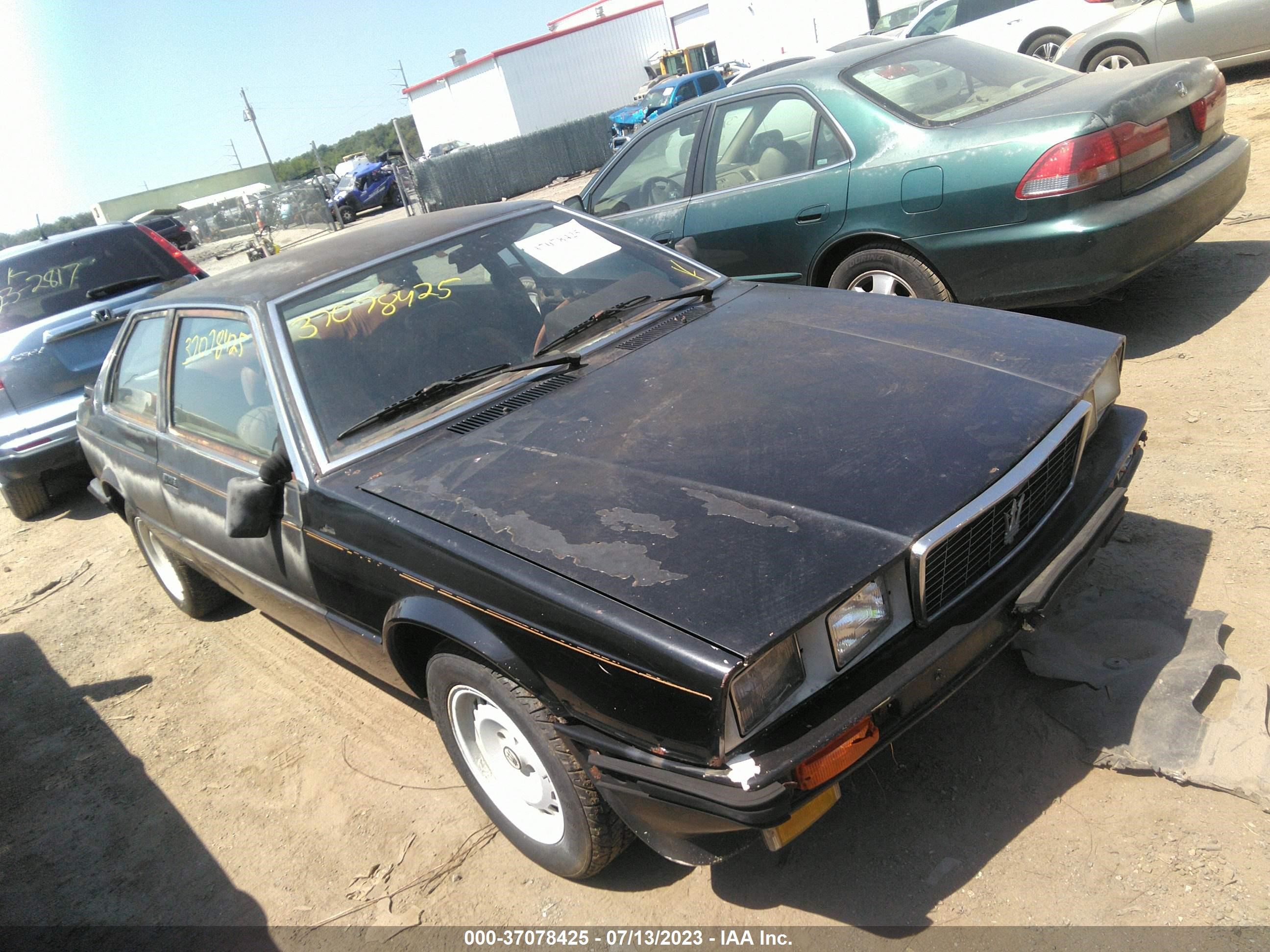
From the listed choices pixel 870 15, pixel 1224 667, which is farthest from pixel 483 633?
pixel 870 15

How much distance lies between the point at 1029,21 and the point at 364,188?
22.7 m

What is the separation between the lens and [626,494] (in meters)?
2.20

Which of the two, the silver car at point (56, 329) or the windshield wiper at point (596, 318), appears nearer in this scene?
the windshield wiper at point (596, 318)

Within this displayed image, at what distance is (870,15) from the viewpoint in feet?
80.8

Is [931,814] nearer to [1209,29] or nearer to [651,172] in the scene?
[651,172]

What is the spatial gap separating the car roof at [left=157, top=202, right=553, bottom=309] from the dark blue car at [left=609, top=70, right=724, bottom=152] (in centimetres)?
1799

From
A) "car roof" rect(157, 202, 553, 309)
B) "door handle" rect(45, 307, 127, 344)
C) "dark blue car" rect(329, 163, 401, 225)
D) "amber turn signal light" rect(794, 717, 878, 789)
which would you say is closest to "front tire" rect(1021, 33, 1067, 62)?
"car roof" rect(157, 202, 553, 309)

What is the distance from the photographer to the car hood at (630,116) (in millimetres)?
21453

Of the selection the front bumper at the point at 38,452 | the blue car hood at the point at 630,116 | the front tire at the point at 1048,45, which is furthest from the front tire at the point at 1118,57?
the blue car hood at the point at 630,116

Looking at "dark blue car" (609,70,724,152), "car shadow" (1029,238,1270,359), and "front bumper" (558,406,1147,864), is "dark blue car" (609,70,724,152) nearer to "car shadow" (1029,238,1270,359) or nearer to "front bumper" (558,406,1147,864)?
"car shadow" (1029,238,1270,359)

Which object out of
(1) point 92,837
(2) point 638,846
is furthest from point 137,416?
(2) point 638,846

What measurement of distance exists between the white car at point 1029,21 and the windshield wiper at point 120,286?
8085 millimetres

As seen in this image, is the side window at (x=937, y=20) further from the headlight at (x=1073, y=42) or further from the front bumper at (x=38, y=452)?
the front bumper at (x=38, y=452)

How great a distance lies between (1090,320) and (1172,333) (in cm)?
41
